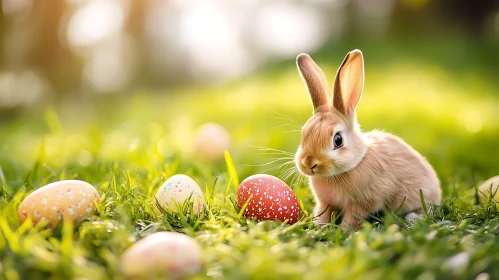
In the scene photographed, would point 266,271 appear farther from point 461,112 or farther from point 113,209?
point 461,112

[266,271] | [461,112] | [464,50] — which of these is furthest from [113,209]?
[464,50]

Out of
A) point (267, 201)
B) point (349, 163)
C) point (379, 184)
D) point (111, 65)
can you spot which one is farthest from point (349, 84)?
point (111, 65)

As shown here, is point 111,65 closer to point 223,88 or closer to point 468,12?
point 223,88

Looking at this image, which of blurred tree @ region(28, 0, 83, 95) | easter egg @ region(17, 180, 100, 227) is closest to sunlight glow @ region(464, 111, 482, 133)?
easter egg @ region(17, 180, 100, 227)

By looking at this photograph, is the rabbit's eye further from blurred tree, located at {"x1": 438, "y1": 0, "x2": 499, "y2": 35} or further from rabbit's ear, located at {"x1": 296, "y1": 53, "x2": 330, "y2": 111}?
blurred tree, located at {"x1": 438, "y1": 0, "x2": 499, "y2": 35}

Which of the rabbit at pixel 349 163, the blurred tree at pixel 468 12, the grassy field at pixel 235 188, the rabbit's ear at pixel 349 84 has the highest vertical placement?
the blurred tree at pixel 468 12

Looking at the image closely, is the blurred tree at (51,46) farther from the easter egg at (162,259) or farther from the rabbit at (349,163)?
the easter egg at (162,259)

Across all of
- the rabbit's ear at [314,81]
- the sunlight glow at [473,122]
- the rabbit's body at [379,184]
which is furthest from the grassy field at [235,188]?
the rabbit's ear at [314,81]
